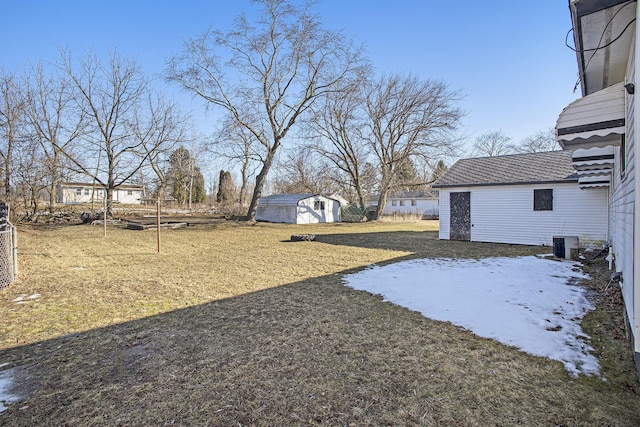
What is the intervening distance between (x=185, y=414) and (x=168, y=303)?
311 cm

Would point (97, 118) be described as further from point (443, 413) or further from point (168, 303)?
point (443, 413)

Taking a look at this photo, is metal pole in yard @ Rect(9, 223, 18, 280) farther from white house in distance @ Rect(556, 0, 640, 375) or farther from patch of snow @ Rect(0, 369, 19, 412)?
white house in distance @ Rect(556, 0, 640, 375)

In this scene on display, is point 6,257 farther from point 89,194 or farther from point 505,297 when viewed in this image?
point 89,194

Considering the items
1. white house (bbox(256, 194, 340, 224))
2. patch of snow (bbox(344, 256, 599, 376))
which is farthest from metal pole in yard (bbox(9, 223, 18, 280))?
white house (bbox(256, 194, 340, 224))

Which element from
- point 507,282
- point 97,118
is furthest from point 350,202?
point 507,282

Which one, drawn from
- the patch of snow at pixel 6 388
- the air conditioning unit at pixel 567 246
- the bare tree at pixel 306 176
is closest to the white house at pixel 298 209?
the bare tree at pixel 306 176

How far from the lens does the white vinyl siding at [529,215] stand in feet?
34.6

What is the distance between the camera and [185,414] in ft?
7.52

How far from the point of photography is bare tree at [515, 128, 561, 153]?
141 feet

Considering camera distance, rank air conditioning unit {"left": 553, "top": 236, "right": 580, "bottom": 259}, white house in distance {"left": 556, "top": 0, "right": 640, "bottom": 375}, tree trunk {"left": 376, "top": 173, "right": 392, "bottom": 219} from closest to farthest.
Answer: white house in distance {"left": 556, "top": 0, "right": 640, "bottom": 375} → air conditioning unit {"left": 553, "top": 236, "right": 580, "bottom": 259} → tree trunk {"left": 376, "top": 173, "right": 392, "bottom": 219}

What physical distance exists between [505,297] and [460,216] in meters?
8.77

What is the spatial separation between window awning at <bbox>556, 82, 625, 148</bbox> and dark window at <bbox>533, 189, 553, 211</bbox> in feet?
30.3

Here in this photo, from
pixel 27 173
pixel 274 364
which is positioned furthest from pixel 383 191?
pixel 274 364

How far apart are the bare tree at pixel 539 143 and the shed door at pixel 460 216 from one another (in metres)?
37.7
